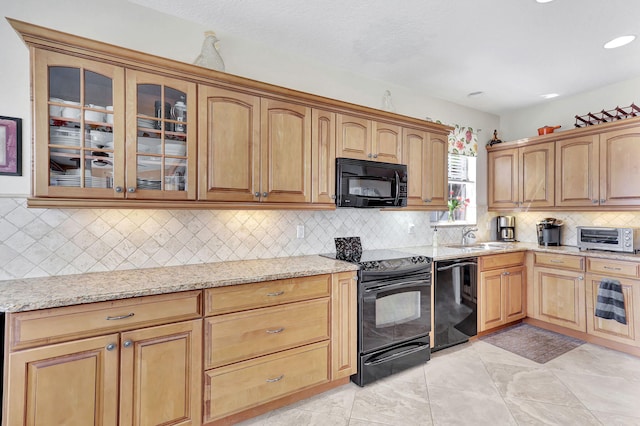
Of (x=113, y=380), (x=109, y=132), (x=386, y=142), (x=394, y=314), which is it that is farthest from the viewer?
(x=386, y=142)

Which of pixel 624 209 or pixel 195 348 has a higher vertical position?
pixel 624 209

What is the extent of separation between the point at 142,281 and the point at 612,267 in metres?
4.08

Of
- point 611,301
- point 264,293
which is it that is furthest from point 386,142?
point 611,301

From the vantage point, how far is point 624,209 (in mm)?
3209

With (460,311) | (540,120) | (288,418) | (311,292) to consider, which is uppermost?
(540,120)

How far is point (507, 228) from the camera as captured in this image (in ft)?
14.3

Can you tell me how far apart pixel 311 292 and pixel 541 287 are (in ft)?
9.72

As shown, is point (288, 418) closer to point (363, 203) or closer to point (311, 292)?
point (311, 292)

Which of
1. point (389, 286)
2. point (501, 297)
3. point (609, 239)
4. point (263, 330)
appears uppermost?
point (609, 239)

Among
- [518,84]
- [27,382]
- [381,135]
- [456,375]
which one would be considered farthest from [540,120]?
[27,382]

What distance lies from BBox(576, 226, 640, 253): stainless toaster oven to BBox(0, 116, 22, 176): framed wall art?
5001mm

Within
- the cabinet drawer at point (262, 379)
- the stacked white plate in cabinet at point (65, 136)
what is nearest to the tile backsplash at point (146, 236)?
the stacked white plate in cabinet at point (65, 136)

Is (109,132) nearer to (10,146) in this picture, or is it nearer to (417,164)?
(10,146)

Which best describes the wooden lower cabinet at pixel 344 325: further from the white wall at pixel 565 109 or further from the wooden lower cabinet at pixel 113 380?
the white wall at pixel 565 109
